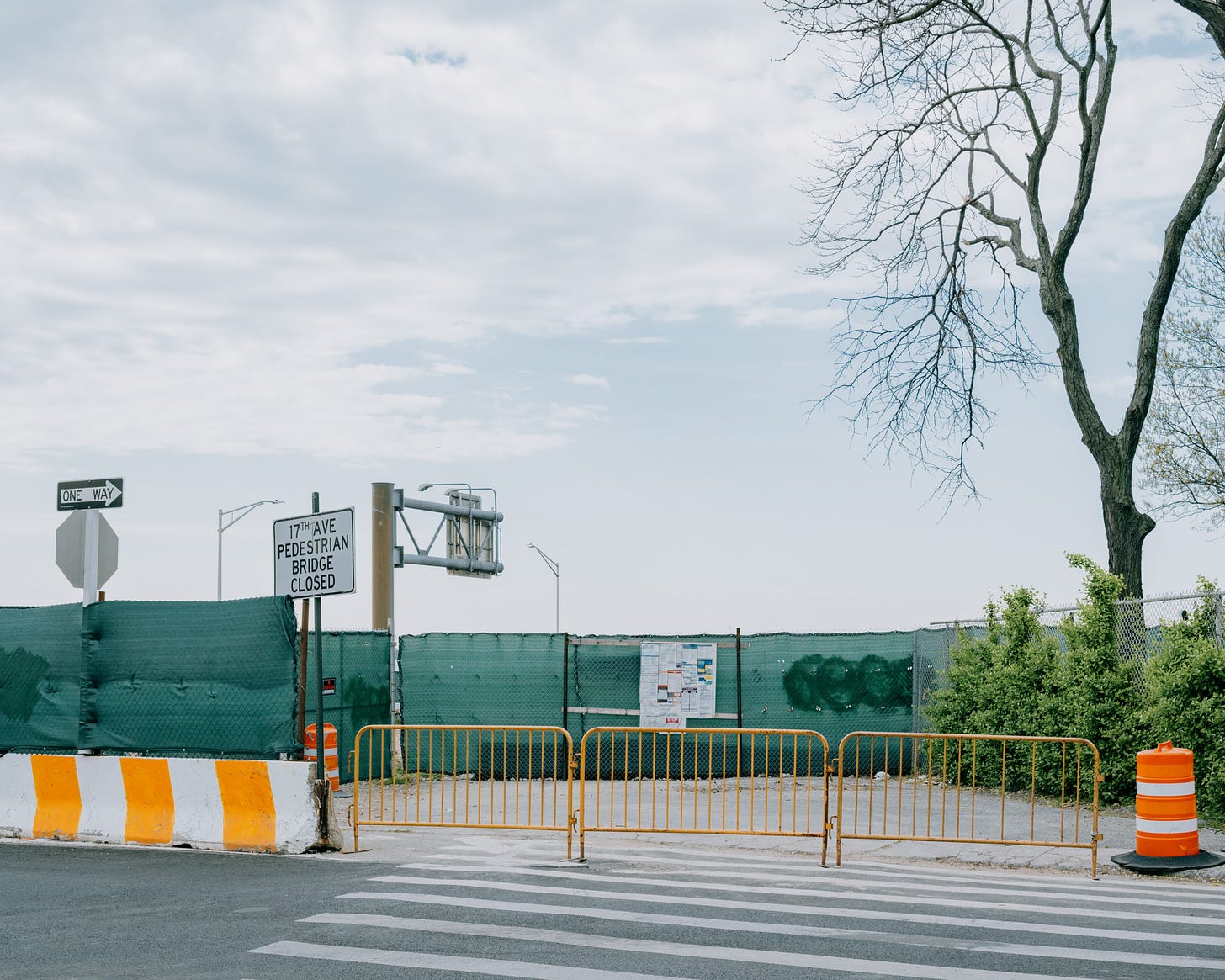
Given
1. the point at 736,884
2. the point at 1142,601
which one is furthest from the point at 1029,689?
the point at 736,884

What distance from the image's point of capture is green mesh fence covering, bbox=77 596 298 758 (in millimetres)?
14977

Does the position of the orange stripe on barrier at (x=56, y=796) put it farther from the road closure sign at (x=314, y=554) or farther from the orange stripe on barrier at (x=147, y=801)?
the road closure sign at (x=314, y=554)

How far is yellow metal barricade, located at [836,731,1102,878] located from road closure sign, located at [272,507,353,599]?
4.94m

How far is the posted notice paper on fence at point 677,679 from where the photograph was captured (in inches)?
838

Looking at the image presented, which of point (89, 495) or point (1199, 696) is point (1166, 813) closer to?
point (1199, 696)

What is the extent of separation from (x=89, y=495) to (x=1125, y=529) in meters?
15.1

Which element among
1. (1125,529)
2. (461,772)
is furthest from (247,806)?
(1125,529)

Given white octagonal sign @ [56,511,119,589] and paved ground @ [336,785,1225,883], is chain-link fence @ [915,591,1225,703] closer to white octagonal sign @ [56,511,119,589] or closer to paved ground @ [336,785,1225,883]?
paved ground @ [336,785,1225,883]

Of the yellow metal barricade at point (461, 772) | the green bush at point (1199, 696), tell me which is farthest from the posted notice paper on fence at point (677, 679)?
the green bush at point (1199, 696)

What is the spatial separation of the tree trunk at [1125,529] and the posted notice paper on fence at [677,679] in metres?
6.58

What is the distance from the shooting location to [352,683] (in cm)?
2009

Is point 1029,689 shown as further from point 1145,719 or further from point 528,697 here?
A: point 528,697

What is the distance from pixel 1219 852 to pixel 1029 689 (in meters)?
6.47

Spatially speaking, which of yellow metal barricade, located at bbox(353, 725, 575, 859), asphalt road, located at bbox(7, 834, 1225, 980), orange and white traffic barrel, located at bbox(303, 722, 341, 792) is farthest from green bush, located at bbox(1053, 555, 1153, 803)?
orange and white traffic barrel, located at bbox(303, 722, 341, 792)
